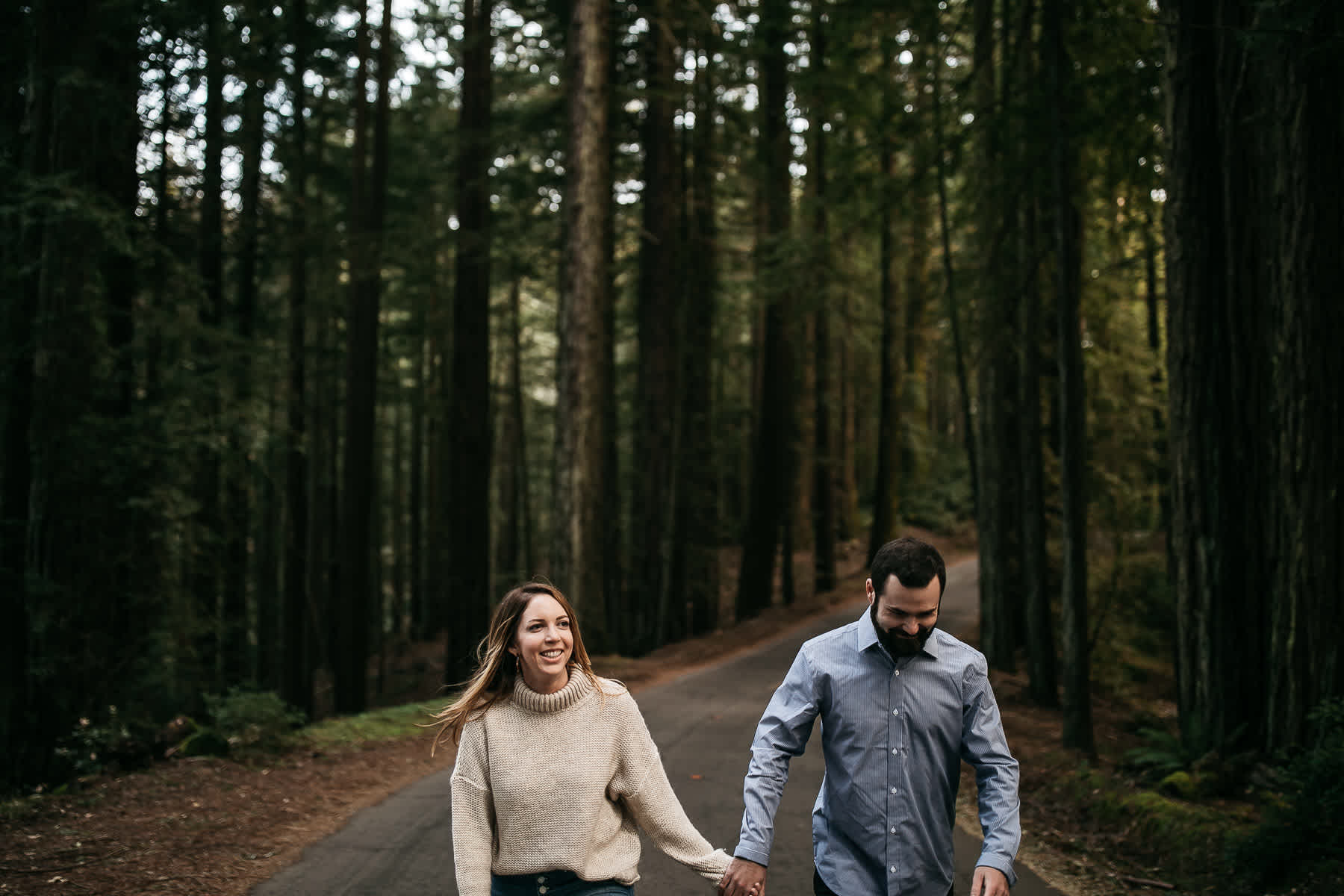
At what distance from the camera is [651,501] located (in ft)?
70.6

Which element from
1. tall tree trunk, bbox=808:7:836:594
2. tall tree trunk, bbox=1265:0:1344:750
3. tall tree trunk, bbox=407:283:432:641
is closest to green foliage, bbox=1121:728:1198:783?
tall tree trunk, bbox=1265:0:1344:750

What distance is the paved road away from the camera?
249 inches

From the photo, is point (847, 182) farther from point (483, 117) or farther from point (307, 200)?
point (307, 200)

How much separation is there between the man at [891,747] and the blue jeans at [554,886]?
1.33 ft

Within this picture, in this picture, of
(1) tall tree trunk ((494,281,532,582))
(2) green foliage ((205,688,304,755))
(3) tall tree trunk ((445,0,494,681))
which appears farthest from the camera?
(1) tall tree trunk ((494,281,532,582))

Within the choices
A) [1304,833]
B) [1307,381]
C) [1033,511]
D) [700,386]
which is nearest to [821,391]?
[700,386]

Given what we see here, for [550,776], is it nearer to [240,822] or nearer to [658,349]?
[240,822]

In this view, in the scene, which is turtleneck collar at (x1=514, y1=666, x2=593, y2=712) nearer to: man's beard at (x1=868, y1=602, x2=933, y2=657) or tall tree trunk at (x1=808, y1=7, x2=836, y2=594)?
man's beard at (x1=868, y1=602, x2=933, y2=657)

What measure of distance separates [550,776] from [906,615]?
1279 mm

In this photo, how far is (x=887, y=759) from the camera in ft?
11.0

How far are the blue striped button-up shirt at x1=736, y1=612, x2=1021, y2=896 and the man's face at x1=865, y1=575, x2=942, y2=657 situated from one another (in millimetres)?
55

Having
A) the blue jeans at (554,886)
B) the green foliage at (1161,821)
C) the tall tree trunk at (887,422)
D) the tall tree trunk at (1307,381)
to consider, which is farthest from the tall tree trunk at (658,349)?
the blue jeans at (554,886)

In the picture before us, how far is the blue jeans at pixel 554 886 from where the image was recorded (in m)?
3.27

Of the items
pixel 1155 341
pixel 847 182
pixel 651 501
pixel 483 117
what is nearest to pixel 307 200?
pixel 483 117
